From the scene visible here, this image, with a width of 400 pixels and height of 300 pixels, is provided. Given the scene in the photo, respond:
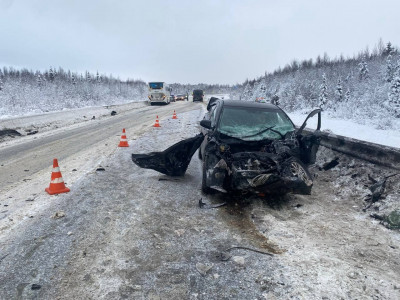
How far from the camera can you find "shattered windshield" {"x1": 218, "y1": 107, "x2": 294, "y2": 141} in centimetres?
599

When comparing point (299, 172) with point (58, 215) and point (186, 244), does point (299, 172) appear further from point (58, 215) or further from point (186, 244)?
point (58, 215)

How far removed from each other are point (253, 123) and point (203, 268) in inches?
152

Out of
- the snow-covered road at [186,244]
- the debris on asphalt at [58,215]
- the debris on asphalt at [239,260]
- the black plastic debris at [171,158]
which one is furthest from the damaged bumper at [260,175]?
the debris on asphalt at [58,215]

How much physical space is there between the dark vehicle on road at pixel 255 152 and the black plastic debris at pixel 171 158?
23.1 inches

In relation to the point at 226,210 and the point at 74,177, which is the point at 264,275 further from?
the point at 74,177

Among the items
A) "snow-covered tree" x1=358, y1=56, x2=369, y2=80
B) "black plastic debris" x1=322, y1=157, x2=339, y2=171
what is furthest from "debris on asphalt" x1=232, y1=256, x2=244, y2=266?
"snow-covered tree" x1=358, y1=56, x2=369, y2=80

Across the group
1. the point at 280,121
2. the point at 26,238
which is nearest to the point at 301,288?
the point at 26,238

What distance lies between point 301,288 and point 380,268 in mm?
1092

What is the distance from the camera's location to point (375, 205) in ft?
16.1

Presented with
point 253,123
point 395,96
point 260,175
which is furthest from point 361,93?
point 260,175

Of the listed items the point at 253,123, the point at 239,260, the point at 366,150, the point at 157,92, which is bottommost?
the point at 239,260

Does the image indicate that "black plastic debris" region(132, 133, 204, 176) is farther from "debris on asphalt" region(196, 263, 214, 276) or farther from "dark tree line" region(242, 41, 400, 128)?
"dark tree line" region(242, 41, 400, 128)

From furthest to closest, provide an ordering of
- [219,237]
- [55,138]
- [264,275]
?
[55,138]
[219,237]
[264,275]

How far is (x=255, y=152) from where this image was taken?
534cm
